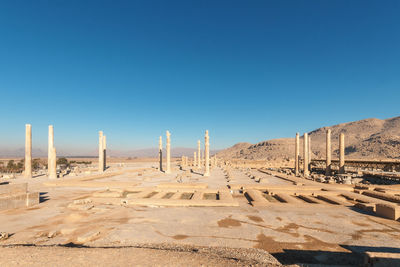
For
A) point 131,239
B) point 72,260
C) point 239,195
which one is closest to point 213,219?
point 131,239

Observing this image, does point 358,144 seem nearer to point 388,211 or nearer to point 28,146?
point 388,211

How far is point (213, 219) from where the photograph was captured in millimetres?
7918

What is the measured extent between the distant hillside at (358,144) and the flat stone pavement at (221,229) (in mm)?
72522

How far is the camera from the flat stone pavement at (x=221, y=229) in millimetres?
5492

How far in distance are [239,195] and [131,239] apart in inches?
337

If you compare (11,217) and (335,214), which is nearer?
(11,217)

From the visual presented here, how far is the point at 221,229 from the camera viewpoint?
6820 millimetres

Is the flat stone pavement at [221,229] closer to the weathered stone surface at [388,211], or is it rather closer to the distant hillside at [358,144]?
the weathered stone surface at [388,211]

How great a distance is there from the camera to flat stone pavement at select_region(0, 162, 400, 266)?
5492 mm

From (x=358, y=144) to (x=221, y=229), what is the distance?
108m

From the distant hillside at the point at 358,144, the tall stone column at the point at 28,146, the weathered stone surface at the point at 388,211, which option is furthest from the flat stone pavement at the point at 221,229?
the distant hillside at the point at 358,144

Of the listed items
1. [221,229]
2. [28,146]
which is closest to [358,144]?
[221,229]

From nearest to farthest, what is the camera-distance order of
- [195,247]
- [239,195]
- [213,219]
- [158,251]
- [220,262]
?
[220,262] < [158,251] < [195,247] < [213,219] < [239,195]

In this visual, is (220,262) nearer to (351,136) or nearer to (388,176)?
(388,176)
